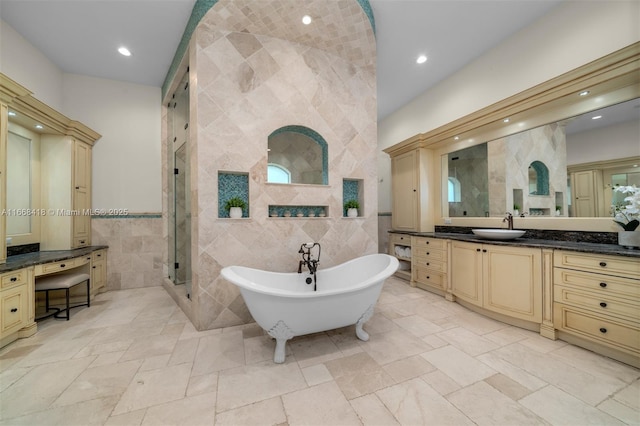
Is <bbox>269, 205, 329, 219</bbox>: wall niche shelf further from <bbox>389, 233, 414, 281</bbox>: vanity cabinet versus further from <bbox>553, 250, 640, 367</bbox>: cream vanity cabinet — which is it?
<bbox>553, 250, 640, 367</bbox>: cream vanity cabinet

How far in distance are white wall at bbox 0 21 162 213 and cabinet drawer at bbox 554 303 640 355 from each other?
17.4ft

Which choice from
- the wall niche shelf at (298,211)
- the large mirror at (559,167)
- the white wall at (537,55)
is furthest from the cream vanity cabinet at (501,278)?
the white wall at (537,55)

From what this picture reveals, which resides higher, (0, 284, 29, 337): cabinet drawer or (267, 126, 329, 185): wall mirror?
(267, 126, 329, 185): wall mirror

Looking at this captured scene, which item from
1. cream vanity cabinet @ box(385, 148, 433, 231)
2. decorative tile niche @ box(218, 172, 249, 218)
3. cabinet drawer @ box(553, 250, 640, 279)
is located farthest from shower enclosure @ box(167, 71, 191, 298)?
cabinet drawer @ box(553, 250, 640, 279)

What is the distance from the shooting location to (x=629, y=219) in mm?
1955

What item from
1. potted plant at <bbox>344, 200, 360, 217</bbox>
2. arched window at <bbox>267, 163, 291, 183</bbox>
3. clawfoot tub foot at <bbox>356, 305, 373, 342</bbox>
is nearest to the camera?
clawfoot tub foot at <bbox>356, 305, 373, 342</bbox>

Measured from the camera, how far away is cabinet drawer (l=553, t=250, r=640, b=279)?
172cm

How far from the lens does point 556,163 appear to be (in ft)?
8.43

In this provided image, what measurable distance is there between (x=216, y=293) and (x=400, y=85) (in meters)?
4.31

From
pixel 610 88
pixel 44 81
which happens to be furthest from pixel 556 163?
pixel 44 81

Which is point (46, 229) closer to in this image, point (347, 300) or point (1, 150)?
point (1, 150)

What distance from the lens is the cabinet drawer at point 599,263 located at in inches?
67.6

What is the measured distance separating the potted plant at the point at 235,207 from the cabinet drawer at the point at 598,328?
3136 mm

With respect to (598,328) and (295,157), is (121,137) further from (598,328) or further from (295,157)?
(598,328)
